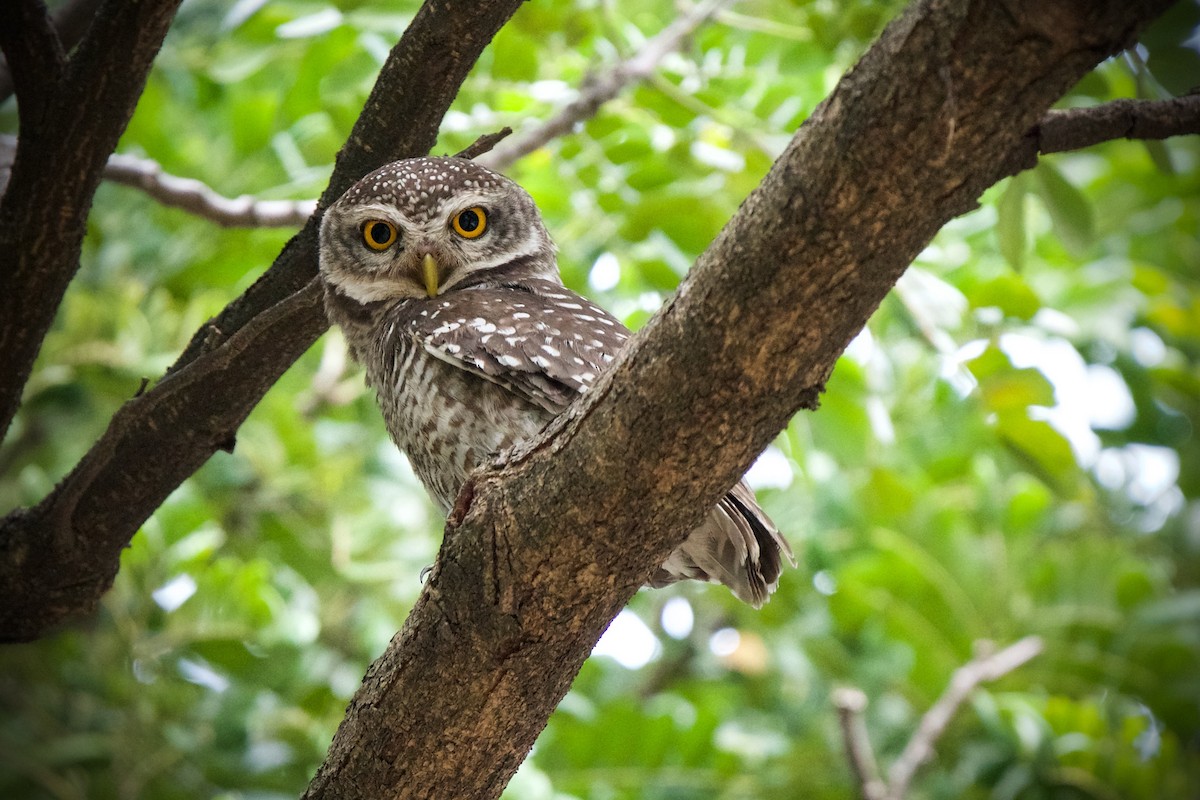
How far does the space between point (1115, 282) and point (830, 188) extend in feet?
9.39

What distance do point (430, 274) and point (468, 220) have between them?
0.21 metres

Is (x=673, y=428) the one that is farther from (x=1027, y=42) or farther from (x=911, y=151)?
(x=1027, y=42)

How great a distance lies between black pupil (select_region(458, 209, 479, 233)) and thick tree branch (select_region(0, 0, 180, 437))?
0.86 metres

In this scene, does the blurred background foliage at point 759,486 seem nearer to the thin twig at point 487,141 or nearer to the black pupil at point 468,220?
the black pupil at point 468,220

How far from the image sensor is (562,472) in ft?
5.32

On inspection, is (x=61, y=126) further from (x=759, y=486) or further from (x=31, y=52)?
(x=759, y=486)

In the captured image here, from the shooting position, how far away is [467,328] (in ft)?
7.99

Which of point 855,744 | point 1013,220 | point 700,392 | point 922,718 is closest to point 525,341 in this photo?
point 700,392

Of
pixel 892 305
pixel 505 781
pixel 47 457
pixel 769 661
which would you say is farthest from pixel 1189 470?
pixel 47 457

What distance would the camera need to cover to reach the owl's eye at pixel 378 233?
2701 mm

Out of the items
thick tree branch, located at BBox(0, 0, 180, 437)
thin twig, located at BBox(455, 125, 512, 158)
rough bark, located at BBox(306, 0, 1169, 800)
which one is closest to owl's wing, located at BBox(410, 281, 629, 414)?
A: thin twig, located at BBox(455, 125, 512, 158)

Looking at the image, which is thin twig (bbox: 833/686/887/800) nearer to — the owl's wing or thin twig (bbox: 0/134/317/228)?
the owl's wing

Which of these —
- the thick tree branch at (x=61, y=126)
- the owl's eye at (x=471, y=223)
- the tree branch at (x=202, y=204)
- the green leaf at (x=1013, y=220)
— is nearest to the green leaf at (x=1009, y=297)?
the green leaf at (x=1013, y=220)

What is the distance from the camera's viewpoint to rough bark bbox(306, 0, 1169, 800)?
1.26m
